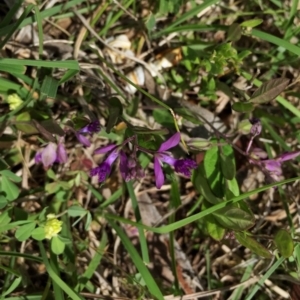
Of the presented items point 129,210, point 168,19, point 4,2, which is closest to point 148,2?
point 168,19

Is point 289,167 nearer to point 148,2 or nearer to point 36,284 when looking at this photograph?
point 148,2

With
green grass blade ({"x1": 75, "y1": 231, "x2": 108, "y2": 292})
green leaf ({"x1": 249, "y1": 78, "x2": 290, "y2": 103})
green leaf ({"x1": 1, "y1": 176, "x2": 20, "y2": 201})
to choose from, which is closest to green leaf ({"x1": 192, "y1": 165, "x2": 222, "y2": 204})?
green leaf ({"x1": 249, "y1": 78, "x2": 290, "y2": 103})

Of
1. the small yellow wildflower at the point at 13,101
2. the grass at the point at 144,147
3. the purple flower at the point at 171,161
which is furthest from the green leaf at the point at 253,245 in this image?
the small yellow wildflower at the point at 13,101

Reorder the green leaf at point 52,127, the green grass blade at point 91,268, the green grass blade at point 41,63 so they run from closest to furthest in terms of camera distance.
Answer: the green grass blade at point 41,63
the green leaf at point 52,127
the green grass blade at point 91,268

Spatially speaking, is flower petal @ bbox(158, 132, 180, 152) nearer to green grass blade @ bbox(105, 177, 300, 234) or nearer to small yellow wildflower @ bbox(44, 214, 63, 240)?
green grass blade @ bbox(105, 177, 300, 234)

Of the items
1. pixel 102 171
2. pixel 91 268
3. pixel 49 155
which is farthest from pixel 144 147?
pixel 91 268

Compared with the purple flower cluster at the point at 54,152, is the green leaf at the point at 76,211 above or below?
below

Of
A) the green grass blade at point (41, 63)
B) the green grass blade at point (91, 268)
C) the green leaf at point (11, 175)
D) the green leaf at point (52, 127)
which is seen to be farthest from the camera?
the green grass blade at point (91, 268)

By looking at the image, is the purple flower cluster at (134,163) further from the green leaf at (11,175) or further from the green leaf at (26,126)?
the green leaf at (11,175)
